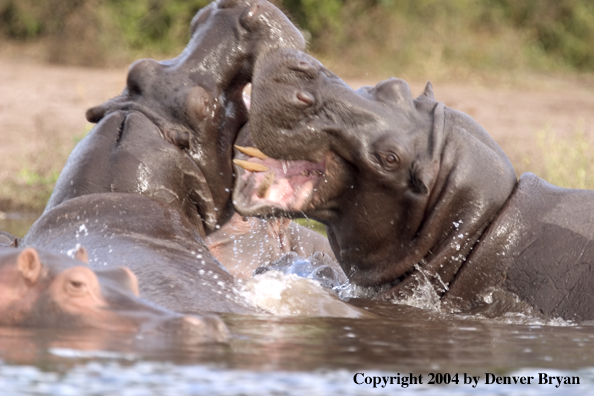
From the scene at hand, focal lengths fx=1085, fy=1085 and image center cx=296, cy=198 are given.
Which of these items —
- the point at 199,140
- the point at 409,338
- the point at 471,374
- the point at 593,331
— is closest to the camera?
the point at 471,374

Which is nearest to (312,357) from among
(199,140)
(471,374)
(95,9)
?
(471,374)

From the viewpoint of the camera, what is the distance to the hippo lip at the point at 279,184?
14.8 ft

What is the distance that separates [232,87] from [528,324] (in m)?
1.74

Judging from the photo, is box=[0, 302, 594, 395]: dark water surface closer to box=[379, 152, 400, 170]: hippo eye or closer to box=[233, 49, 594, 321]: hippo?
box=[233, 49, 594, 321]: hippo

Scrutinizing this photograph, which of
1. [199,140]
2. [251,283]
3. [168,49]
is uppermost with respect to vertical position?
[199,140]

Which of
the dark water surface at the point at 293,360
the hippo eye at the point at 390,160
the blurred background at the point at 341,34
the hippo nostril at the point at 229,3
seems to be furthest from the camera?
the blurred background at the point at 341,34

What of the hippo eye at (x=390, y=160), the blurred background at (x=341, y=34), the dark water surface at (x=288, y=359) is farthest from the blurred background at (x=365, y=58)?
the dark water surface at (x=288, y=359)

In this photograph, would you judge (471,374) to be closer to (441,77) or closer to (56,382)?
(56,382)

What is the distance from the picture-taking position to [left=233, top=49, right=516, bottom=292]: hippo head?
430 centimetres

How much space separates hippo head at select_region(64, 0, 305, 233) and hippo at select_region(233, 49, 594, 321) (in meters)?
0.47

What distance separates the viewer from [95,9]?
16.1 metres
